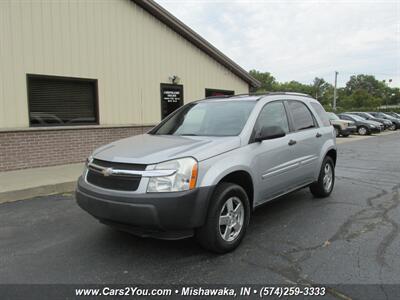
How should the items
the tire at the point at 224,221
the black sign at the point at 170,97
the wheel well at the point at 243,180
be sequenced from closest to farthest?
the tire at the point at 224,221, the wheel well at the point at 243,180, the black sign at the point at 170,97

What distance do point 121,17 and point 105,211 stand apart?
8.90 m

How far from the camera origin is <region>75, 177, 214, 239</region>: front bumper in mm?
3158

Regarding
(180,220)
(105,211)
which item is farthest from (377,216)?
(105,211)

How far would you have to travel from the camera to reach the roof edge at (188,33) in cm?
1115

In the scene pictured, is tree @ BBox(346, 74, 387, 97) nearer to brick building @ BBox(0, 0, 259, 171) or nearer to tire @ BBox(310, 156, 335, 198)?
brick building @ BBox(0, 0, 259, 171)

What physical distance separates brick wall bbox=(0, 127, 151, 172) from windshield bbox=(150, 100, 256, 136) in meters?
5.30

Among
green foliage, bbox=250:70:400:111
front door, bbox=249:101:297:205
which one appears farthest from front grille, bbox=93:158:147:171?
green foliage, bbox=250:70:400:111

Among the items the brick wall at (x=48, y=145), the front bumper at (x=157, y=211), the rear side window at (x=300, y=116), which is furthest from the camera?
the brick wall at (x=48, y=145)

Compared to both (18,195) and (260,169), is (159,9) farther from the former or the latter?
(260,169)

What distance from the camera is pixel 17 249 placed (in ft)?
12.8

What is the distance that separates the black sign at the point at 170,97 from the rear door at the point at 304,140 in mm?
7293

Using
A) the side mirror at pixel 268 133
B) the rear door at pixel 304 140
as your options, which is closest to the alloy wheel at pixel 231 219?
the side mirror at pixel 268 133

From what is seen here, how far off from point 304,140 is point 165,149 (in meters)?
2.49

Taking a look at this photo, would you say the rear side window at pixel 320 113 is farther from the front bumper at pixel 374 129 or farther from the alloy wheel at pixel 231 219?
the front bumper at pixel 374 129
